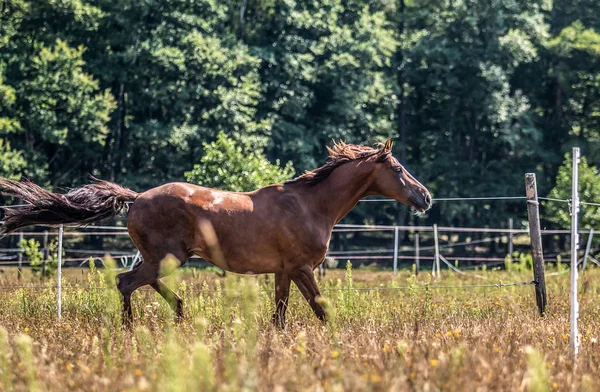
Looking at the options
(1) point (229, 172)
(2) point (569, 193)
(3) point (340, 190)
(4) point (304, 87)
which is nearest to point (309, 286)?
(3) point (340, 190)

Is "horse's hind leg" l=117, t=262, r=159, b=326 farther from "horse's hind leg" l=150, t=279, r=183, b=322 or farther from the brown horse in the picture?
"horse's hind leg" l=150, t=279, r=183, b=322

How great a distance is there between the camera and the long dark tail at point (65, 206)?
30.1 ft

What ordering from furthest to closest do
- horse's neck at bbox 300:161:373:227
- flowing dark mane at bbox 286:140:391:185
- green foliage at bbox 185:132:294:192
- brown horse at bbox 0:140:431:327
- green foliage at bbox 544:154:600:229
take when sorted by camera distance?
green foliage at bbox 544:154:600:229, green foliage at bbox 185:132:294:192, flowing dark mane at bbox 286:140:391:185, horse's neck at bbox 300:161:373:227, brown horse at bbox 0:140:431:327

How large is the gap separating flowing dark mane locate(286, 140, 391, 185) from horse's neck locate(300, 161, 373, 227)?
0.05m

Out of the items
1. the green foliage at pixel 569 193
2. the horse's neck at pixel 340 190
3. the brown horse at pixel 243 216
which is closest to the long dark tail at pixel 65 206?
the brown horse at pixel 243 216

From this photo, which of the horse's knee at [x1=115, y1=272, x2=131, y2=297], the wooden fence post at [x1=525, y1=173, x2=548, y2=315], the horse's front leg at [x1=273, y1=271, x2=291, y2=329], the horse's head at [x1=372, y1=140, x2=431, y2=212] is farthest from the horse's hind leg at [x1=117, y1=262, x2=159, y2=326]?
the wooden fence post at [x1=525, y1=173, x2=548, y2=315]

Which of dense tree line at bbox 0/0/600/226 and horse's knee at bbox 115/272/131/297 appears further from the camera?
dense tree line at bbox 0/0/600/226

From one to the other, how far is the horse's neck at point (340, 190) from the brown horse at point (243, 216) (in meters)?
0.01

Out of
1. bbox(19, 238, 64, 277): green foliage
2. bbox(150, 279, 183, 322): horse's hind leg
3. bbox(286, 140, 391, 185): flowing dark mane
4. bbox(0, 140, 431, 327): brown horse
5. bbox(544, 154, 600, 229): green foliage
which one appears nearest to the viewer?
bbox(0, 140, 431, 327): brown horse

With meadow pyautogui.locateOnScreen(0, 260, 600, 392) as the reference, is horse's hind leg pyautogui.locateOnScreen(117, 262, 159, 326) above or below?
above

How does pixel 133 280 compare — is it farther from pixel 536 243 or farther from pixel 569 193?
pixel 569 193

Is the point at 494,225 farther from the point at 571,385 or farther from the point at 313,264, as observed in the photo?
the point at 571,385

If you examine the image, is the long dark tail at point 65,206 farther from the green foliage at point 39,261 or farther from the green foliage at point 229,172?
the green foliage at point 229,172

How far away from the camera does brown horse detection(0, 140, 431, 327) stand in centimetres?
871
